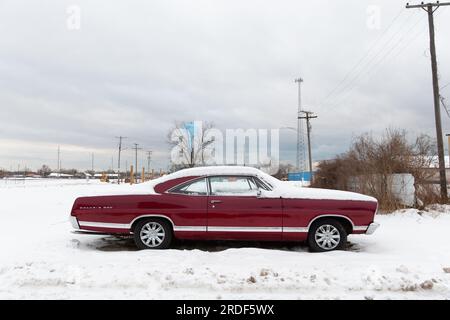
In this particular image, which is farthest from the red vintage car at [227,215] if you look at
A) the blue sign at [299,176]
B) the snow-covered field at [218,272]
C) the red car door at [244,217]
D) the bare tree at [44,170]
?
the bare tree at [44,170]

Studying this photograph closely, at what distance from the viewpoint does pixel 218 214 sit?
643cm

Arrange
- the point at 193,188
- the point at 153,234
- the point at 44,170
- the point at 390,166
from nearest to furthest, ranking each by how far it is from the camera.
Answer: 1. the point at 153,234
2. the point at 193,188
3. the point at 390,166
4. the point at 44,170

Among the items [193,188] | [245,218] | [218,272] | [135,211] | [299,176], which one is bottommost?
[218,272]

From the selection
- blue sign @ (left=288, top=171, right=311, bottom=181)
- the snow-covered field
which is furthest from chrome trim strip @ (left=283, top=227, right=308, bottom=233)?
blue sign @ (left=288, top=171, right=311, bottom=181)

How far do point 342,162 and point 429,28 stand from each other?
6.42m

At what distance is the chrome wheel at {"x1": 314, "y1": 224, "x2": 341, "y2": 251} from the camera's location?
6.45m

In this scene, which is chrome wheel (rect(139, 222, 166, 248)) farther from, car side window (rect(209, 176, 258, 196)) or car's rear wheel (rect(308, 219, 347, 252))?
car's rear wheel (rect(308, 219, 347, 252))

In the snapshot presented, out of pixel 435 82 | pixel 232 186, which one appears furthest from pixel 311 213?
pixel 435 82

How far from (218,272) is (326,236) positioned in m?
2.47

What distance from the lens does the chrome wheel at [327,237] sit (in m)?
6.45

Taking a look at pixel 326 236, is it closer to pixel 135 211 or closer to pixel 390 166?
pixel 135 211
